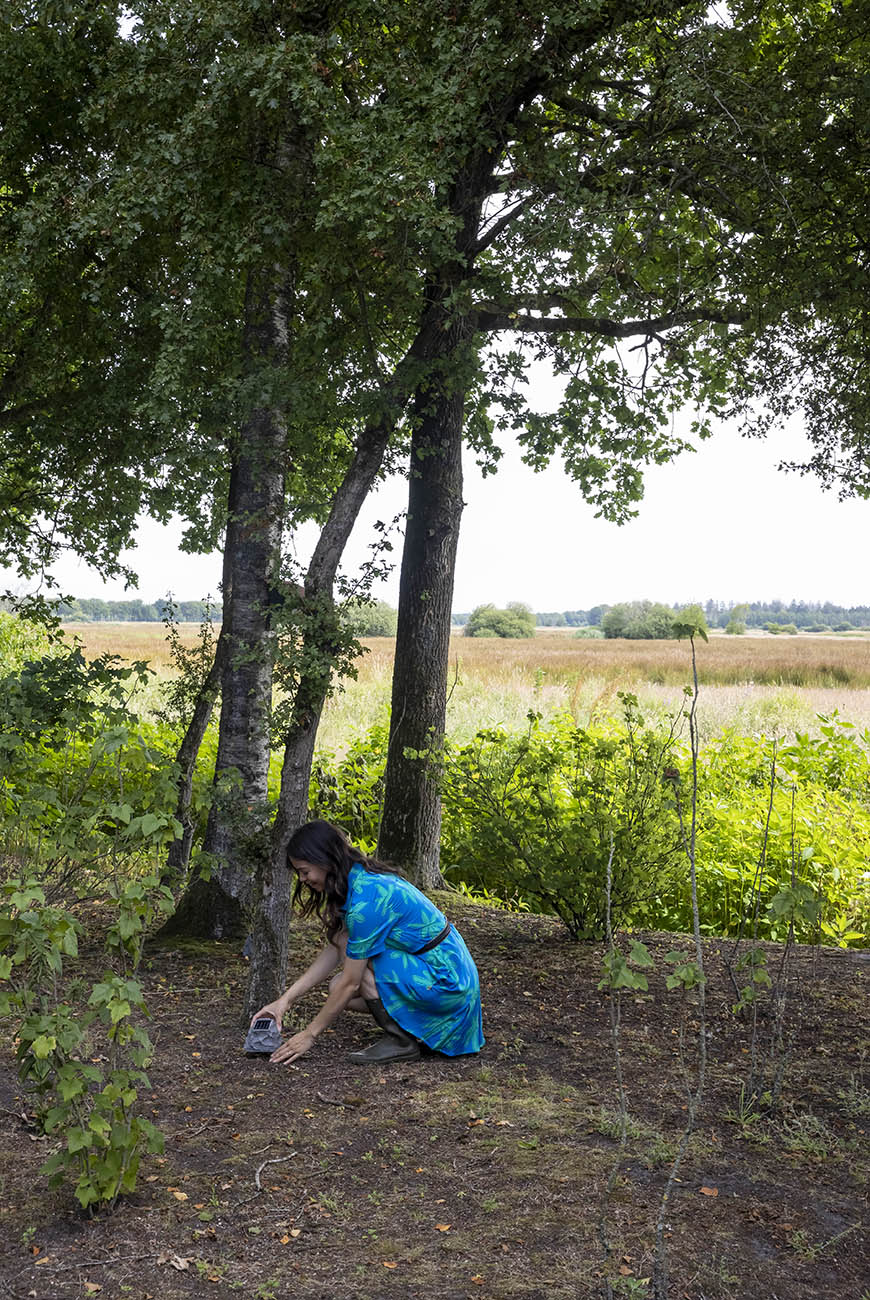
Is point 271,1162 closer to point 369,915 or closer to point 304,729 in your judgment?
point 369,915

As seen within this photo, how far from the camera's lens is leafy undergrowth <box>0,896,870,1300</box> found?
2717mm

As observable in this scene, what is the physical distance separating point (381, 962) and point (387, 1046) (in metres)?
0.37

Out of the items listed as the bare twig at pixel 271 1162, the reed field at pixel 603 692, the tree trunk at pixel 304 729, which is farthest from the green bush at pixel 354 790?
the bare twig at pixel 271 1162

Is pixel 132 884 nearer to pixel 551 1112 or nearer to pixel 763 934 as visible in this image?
pixel 551 1112

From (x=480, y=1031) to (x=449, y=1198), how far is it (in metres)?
1.35

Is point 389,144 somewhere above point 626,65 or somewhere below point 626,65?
below

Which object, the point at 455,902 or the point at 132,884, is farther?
the point at 455,902

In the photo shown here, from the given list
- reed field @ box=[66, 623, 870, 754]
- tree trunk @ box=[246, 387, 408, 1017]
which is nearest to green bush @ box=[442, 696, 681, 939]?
reed field @ box=[66, 623, 870, 754]

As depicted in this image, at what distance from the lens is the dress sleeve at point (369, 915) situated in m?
4.16

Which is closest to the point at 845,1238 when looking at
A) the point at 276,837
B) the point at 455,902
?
the point at 276,837

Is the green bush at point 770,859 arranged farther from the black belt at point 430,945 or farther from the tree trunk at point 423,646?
the black belt at point 430,945

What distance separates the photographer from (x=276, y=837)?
4.69 metres

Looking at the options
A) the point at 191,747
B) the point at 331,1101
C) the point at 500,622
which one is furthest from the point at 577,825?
the point at 500,622

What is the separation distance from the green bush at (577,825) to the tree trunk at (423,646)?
74cm
